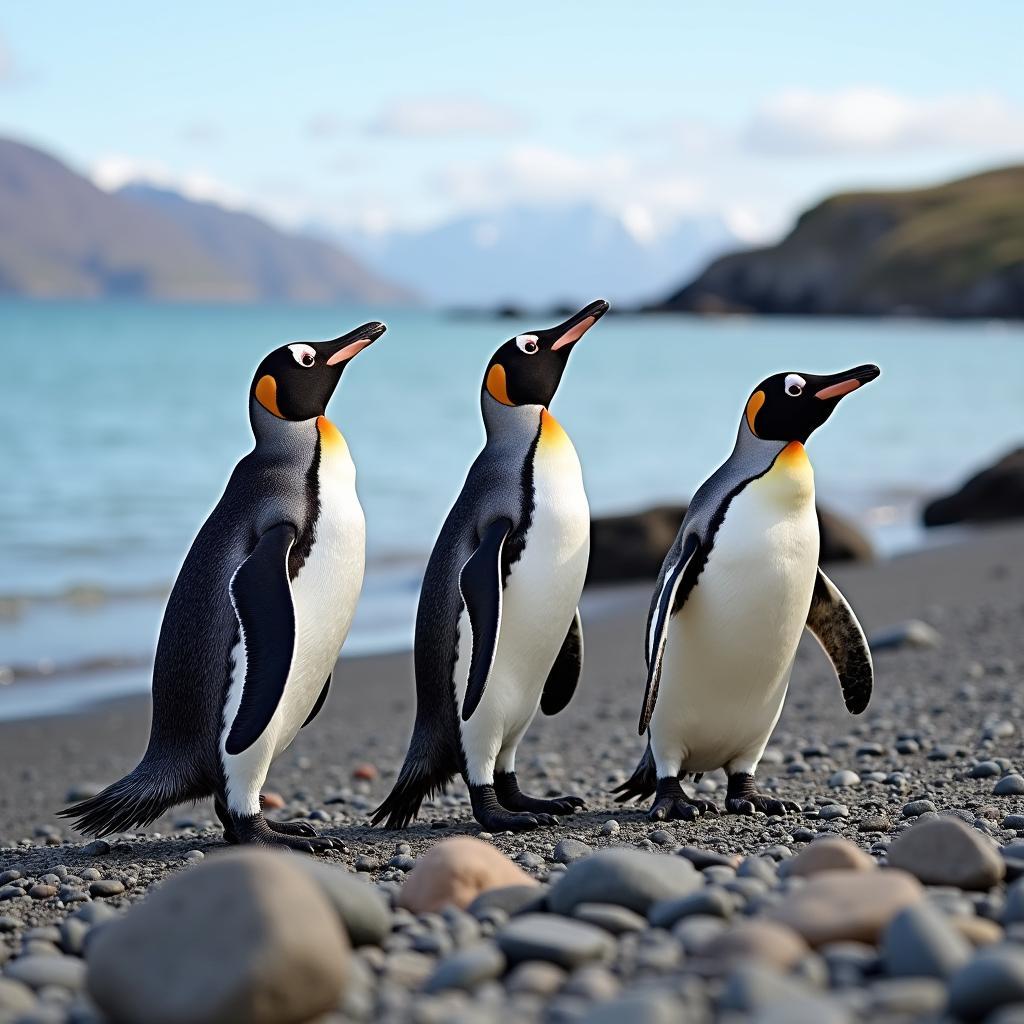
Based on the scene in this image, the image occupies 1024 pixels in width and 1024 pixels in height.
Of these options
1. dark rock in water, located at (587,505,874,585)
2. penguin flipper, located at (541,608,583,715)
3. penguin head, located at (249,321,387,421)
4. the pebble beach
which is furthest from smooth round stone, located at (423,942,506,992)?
dark rock in water, located at (587,505,874,585)

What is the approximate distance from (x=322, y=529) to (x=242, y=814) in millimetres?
887

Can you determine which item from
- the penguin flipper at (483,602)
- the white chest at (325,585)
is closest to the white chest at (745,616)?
the penguin flipper at (483,602)

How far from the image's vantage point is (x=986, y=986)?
2.49 m

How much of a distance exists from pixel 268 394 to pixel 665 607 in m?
1.40

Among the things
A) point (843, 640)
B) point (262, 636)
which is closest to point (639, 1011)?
point (262, 636)

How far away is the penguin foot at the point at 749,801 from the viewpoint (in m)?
4.95

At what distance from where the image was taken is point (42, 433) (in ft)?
97.9

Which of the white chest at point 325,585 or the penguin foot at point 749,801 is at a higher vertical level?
the white chest at point 325,585

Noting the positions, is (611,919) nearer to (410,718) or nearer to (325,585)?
(325,585)

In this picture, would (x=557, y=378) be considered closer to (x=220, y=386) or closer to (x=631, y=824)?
(x=631, y=824)

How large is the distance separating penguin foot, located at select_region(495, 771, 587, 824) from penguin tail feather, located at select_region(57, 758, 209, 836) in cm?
97

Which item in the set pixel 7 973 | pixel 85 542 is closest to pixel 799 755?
pixel 7 973

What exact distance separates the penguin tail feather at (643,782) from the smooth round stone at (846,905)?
6.92 ft

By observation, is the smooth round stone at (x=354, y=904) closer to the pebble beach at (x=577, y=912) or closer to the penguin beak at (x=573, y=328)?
the pebble beach at (x=577, y=912)
